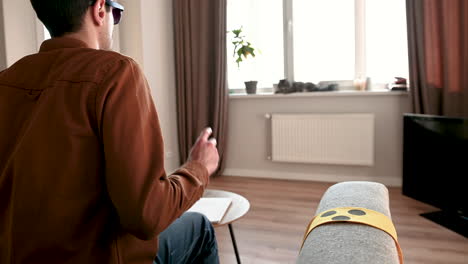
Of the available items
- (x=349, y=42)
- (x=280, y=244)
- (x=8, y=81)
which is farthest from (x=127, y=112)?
(x=349, y=42)

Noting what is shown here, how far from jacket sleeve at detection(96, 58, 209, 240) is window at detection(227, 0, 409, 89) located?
10.8 feet

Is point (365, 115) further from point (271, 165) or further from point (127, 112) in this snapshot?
point (127, 112)

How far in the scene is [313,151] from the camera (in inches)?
142

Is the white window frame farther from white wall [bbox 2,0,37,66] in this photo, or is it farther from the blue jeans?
the blue jeans

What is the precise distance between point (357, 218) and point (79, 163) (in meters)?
0.51

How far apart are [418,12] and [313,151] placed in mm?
1517

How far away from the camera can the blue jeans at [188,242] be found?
3.33ft

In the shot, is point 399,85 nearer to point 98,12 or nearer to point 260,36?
point 260,36

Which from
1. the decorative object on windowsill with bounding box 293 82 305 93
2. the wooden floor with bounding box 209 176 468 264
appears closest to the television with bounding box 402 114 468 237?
the wooden floor with bounding box 209 176 468 264

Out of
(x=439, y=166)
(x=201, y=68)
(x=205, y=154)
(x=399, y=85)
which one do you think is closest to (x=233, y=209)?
(x=205, y=154)

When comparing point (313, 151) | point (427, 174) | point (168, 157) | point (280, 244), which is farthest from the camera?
point (168, 157)

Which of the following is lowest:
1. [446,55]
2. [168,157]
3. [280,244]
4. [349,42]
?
[280,244]

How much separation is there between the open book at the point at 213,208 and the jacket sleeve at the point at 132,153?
714 mm

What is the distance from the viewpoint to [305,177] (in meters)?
3.73
